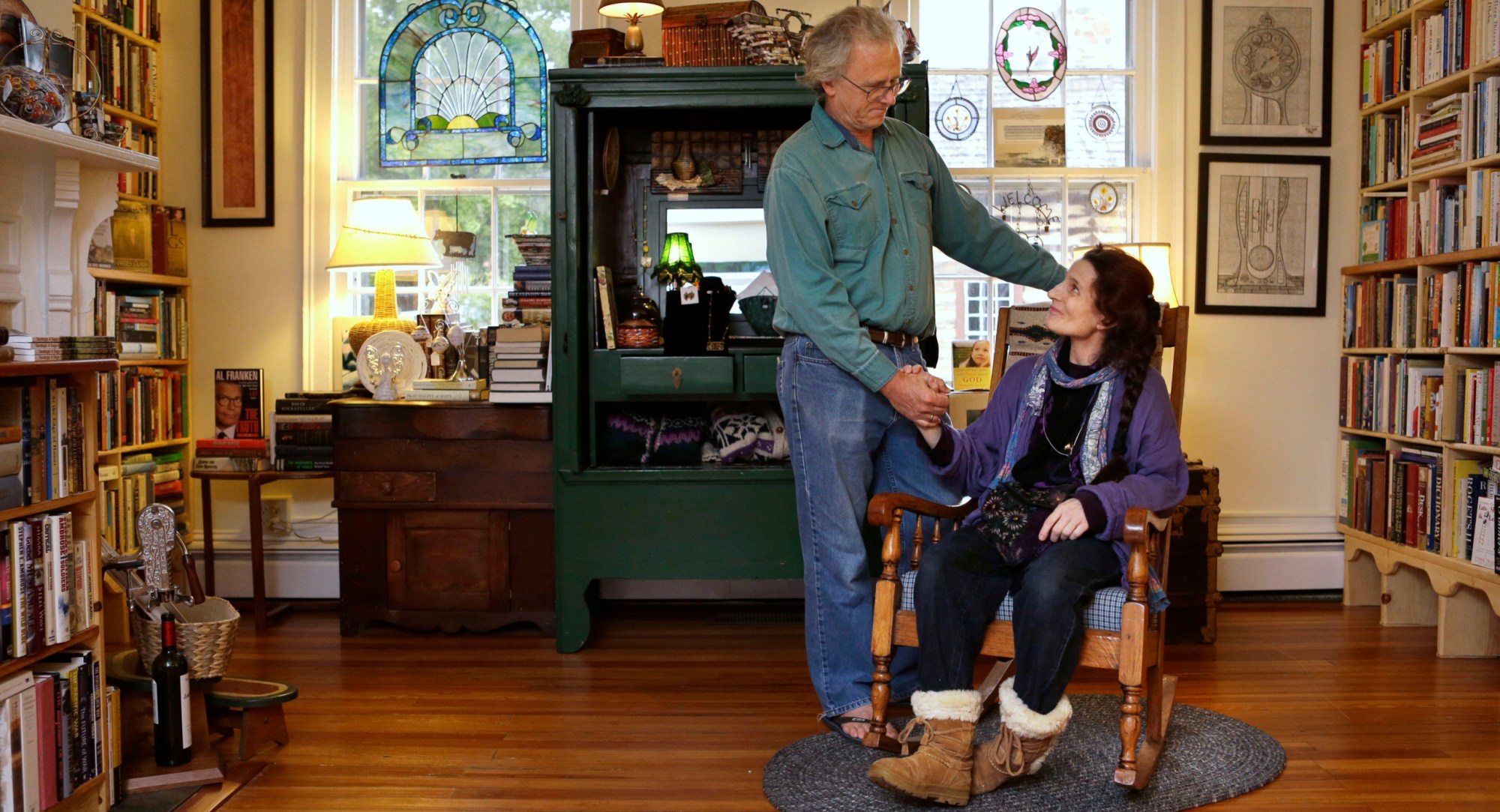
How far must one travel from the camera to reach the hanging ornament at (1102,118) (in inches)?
183

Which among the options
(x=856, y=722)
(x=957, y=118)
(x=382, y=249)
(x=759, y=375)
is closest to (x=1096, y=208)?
(x=957, y=118)

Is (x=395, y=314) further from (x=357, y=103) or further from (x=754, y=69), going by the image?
(x=754, y=69)

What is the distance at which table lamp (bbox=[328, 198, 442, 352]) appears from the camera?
428 cm

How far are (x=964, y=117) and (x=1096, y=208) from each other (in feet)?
2.00

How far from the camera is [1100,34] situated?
4.66m

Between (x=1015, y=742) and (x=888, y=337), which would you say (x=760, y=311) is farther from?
(x=1015, y=742)

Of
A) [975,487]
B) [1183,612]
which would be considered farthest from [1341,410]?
[975,487]

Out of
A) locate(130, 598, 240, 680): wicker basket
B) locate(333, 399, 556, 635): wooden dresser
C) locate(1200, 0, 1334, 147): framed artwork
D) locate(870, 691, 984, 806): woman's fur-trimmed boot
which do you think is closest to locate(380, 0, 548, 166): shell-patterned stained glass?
locate(333, 399, 556, 635): wooden dresser

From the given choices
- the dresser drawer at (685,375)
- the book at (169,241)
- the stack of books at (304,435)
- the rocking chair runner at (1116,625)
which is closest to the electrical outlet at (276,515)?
the stack of books at (304,435)

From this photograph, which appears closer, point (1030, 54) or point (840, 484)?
point (840, 484)

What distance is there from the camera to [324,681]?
11.7 ft

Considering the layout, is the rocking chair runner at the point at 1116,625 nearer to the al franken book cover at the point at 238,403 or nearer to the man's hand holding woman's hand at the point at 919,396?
the man's hand holding woman's hand at the point at 919,396

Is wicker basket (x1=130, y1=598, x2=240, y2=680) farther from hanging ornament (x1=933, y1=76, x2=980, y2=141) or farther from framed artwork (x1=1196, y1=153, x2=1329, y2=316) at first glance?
framed artwork (x1=1196, y1=153, x2=1329, y2=316)

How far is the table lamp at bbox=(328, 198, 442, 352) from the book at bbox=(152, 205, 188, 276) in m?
0.62
